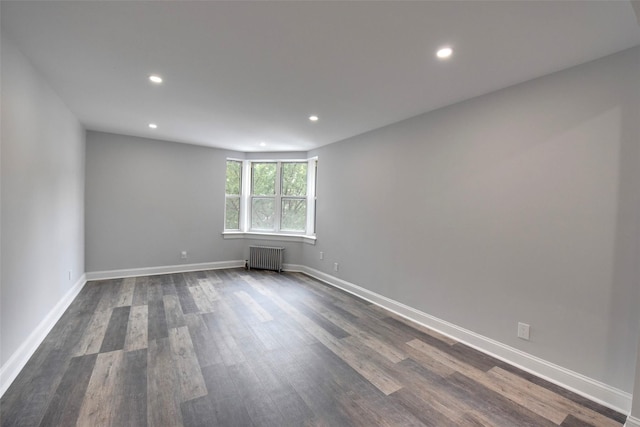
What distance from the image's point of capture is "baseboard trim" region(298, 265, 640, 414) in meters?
1.92

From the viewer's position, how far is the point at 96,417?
1.70 meters

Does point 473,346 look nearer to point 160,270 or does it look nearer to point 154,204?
point 160,270

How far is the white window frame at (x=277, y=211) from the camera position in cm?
549

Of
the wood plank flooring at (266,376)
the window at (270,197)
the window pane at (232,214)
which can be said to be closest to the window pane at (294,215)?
the window at (270,197)

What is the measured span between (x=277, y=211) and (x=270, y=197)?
1.11 ft

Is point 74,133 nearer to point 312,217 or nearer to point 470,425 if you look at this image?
point 312,217

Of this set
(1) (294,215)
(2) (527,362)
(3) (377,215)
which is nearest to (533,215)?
(2) (527,362)

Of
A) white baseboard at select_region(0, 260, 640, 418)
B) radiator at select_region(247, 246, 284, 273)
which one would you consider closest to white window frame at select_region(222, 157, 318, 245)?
radiator at select_region(247, 246, 284, 273)

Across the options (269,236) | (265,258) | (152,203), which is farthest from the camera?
(269,236)

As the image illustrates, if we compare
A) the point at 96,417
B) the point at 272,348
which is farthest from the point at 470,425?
the point at 96,417

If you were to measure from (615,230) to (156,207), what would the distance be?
5854 mm

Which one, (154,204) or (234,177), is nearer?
(154,204)

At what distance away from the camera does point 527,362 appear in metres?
2.33

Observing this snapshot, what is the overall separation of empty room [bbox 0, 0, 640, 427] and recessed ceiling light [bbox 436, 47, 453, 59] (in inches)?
0.5
